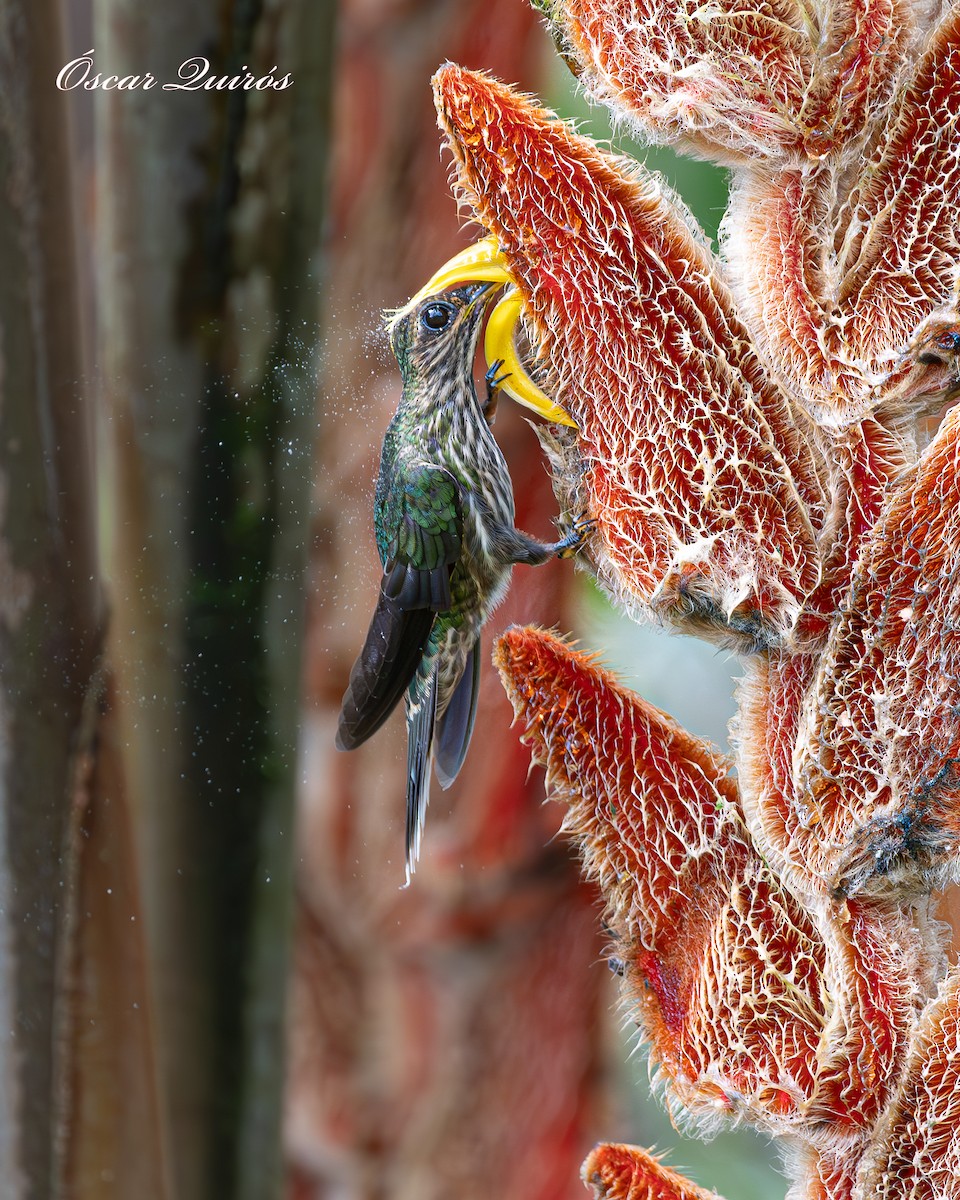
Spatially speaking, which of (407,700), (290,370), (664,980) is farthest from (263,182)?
(664,980)

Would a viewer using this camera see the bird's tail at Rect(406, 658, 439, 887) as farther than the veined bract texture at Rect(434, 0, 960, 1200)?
Yes

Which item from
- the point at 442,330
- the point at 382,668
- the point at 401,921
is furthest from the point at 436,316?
the point at 401,921

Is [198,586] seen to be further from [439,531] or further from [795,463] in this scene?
[795,463]

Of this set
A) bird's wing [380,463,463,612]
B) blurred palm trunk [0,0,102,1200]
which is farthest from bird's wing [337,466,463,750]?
blurred palm trunk [0,0,102,1200]

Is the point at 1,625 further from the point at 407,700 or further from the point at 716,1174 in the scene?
the point at 716,1174

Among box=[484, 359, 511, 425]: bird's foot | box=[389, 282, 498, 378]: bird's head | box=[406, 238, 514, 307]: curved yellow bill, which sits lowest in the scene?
box=[484, 359, 511, 425]: bird's foot

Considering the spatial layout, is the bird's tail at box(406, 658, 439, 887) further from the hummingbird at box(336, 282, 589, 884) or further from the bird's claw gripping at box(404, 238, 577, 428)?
the bird's claw gripping at box(404, 238, 577, 428)
